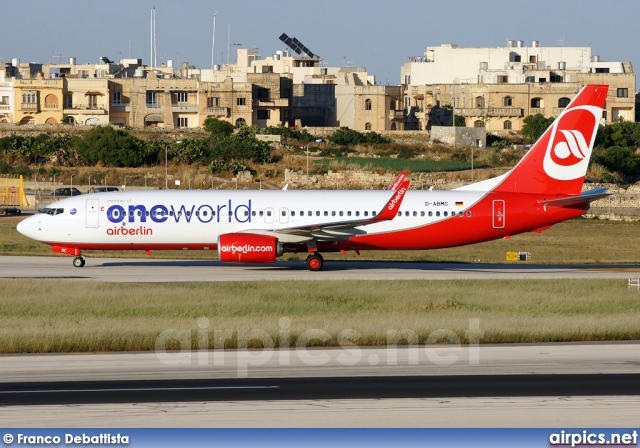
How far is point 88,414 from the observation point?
1881 cm

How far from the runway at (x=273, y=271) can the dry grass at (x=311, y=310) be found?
121 inches

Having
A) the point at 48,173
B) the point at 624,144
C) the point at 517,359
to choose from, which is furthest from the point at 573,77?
the point at 517,359

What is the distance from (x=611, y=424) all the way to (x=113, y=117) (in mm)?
135741

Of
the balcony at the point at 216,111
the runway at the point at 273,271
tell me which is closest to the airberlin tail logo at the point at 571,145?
the runway at the point at 273,271

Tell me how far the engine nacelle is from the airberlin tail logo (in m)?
13.5

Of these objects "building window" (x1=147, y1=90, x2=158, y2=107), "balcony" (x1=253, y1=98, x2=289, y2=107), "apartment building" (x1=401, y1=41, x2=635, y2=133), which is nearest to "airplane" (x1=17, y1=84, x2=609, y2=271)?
"apartment building" (x1=401, y1=41, x2=635, y2=133)

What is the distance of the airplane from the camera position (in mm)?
45250

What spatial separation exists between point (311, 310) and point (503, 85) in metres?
125

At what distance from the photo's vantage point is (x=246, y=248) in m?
43.9

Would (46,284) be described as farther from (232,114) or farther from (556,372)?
(232,114)

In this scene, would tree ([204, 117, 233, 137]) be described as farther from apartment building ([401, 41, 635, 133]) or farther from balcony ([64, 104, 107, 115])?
apartment building ([401, 41, 635, 133])

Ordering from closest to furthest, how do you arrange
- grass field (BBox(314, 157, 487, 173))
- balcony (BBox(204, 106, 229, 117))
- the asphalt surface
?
1. the asphalt surface
2. grass field (BBox(314, 157, 487, 173))
3. balcony (BBox(204, 106, 229, 117))

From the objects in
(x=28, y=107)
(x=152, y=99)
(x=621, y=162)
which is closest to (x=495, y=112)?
(x=621, y=162)

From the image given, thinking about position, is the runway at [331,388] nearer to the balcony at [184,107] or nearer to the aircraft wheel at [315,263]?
the aircraft wheel at [315,263]
